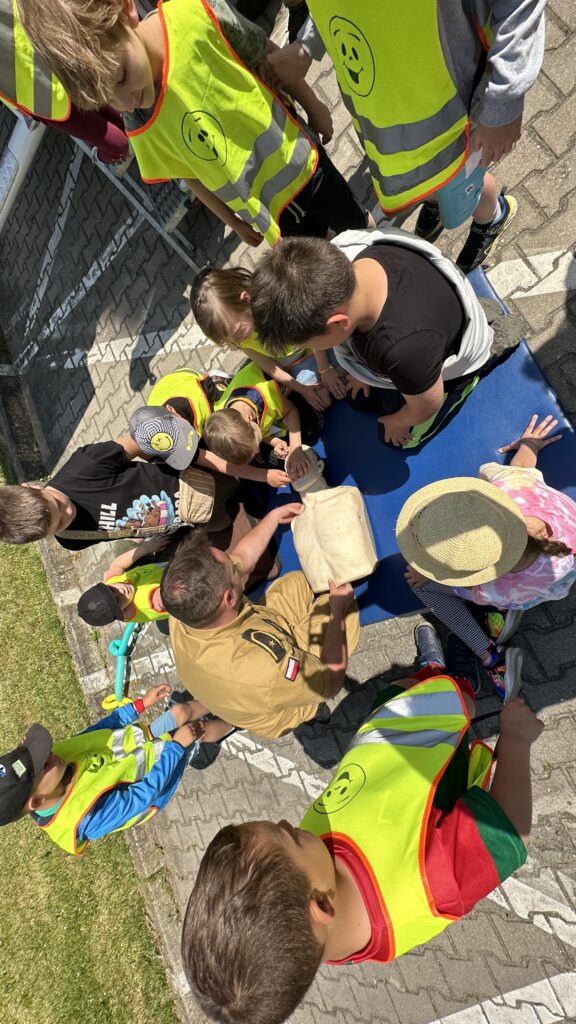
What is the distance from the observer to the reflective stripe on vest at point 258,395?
327cm

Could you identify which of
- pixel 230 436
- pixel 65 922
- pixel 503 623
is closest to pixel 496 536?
pixel 503 623

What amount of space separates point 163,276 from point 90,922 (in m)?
5.71

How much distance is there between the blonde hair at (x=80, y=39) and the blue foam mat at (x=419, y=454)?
2.12 metres

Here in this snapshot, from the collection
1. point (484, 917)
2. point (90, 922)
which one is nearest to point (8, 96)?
point (484, 917)

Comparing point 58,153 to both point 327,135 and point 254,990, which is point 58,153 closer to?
point 327,135

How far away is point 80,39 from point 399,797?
2950 millimetres

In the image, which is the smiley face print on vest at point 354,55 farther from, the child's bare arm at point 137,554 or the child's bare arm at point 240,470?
the child's bare arm at point 137,554

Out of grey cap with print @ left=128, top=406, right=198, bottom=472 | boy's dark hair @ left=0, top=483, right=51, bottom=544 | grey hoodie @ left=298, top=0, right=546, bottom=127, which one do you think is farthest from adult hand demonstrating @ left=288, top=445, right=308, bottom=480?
grey hoodie @ left=298, top=0, right=546, bottom=127

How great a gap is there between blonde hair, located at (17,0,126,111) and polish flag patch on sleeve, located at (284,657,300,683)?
257cm

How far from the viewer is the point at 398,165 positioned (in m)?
2.18

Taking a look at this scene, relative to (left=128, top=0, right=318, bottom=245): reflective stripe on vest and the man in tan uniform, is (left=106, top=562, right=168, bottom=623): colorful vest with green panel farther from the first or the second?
(left=128, top=0, right=318, bottom=245): reflective stripe on vest

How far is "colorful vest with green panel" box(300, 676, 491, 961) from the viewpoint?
1801 millimetres

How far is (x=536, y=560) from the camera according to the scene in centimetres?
232

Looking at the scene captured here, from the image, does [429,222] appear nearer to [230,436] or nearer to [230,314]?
[230,314]
